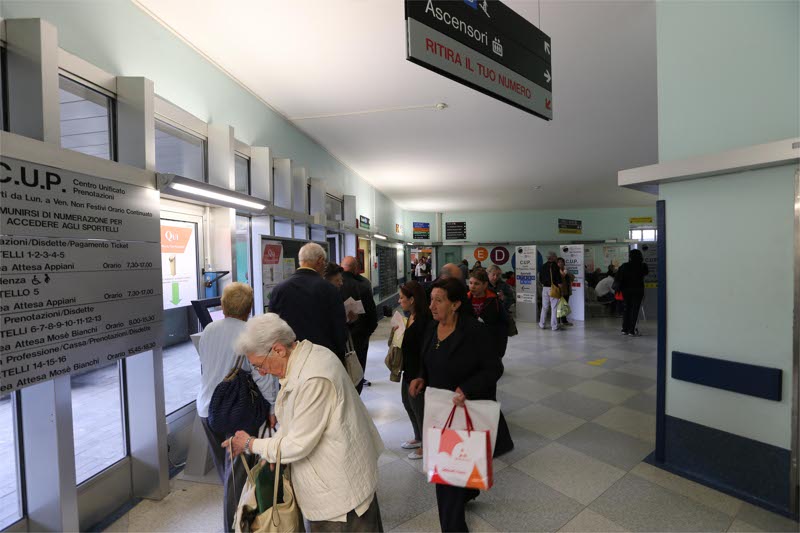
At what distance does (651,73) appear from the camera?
471 centimetres

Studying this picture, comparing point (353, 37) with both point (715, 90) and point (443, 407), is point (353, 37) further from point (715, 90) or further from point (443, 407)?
point (443, 407)

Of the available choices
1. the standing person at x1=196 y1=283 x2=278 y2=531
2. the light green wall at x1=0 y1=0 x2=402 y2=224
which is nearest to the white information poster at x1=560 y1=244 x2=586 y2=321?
the light green wall at x1=0 y1=0 x2=402 y2=224

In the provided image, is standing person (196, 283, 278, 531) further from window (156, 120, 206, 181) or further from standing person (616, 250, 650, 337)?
standing person (616, 250, 650, 337)

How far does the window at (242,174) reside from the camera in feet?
15.7

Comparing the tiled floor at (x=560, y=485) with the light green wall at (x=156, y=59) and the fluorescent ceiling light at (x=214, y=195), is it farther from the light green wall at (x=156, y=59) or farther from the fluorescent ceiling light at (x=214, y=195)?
the light green wall at (x=156, y=59)

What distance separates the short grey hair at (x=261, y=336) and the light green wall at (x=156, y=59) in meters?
2.37

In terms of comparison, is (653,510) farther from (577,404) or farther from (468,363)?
(577,404)

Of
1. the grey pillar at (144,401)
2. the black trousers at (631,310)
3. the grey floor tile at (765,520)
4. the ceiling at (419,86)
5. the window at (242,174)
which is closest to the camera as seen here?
the grey floor tile at (765,520)

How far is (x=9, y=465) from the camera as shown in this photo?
8.63 ft

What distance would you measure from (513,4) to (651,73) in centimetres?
244

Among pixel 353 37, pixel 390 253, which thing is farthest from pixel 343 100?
pixel 390 253

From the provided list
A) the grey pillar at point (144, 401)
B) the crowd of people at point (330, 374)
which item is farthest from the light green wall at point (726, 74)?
the grey pillar at point (144, 401)

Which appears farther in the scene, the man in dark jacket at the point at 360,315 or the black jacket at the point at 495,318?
the man in dark jacket at the point at 360,315

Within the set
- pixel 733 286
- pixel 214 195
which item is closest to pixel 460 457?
pixel 733 286
